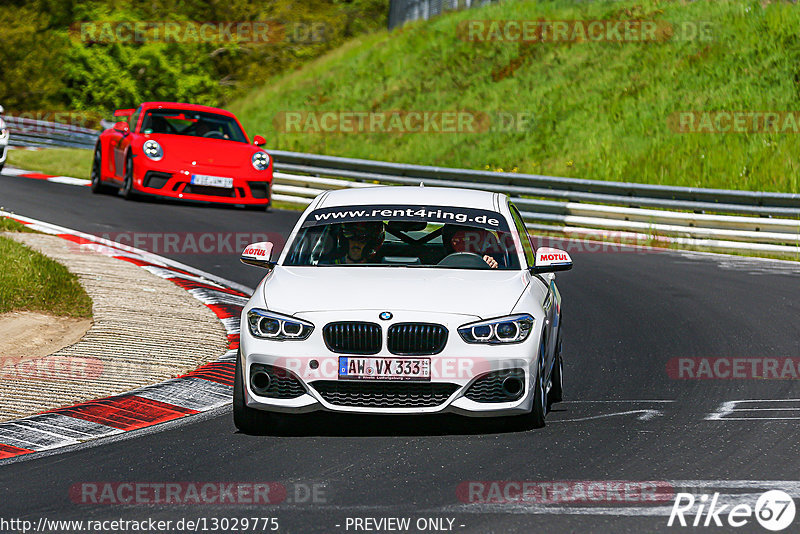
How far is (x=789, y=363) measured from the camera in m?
9.66

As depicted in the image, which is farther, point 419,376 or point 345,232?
point 345,232

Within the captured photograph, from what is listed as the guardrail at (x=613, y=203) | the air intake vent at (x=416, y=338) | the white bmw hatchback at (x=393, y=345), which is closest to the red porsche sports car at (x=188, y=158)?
the guardrail at (x=613, y=203)

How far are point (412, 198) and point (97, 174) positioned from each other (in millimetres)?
13216

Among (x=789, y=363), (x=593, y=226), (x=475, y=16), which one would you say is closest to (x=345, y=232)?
(x=789, y=363)

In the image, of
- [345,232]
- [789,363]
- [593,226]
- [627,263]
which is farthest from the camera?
[593,226]

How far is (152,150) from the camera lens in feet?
60.2

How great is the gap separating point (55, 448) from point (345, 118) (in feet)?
89.2

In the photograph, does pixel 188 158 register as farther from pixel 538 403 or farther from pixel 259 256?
pixel 538 403

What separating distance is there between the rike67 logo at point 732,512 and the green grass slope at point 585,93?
18173 mm

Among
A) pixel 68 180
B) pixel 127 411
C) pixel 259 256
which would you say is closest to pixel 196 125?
pixel 68 180

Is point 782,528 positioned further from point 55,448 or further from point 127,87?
point 127,87

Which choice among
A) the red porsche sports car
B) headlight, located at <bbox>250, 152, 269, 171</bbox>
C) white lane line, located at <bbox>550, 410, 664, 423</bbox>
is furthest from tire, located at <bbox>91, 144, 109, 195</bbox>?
white lane line, located at <bbox>550, 410, 664, 423</bbox>

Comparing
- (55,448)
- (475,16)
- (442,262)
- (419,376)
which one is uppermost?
(475,16)

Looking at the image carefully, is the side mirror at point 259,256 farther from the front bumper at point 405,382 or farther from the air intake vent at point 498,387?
Result: the air intake vent at point 498,387
